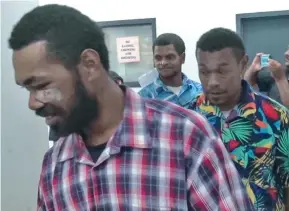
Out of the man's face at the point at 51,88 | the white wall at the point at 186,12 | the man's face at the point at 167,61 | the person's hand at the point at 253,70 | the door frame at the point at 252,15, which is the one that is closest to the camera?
the man's face at the point at 51,88

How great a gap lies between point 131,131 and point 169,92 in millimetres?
2028

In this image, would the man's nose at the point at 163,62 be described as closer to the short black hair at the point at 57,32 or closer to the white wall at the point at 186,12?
the white wall at the point at 186,12

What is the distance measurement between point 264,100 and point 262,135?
0.16 metres

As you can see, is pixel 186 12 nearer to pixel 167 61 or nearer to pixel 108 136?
pixel 167 61

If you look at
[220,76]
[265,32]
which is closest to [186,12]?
[265,32]

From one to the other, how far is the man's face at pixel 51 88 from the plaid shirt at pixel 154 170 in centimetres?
12

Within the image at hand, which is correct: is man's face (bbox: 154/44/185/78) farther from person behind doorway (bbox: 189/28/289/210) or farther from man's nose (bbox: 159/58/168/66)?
person behind doorway (bbox: 189/28/289/210)

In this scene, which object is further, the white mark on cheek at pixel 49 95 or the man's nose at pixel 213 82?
the man's nose at pixel 213 82

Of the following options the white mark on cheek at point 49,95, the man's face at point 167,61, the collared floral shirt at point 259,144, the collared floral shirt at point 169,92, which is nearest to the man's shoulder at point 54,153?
the white mark on cheek at point 49,95

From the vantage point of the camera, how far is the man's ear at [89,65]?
1.31 m

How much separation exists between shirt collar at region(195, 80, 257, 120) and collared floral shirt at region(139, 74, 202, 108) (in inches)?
44.6

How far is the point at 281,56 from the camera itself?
4.14 meters

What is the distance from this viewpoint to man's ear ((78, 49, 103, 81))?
1.31 m

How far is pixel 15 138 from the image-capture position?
3.97 m
